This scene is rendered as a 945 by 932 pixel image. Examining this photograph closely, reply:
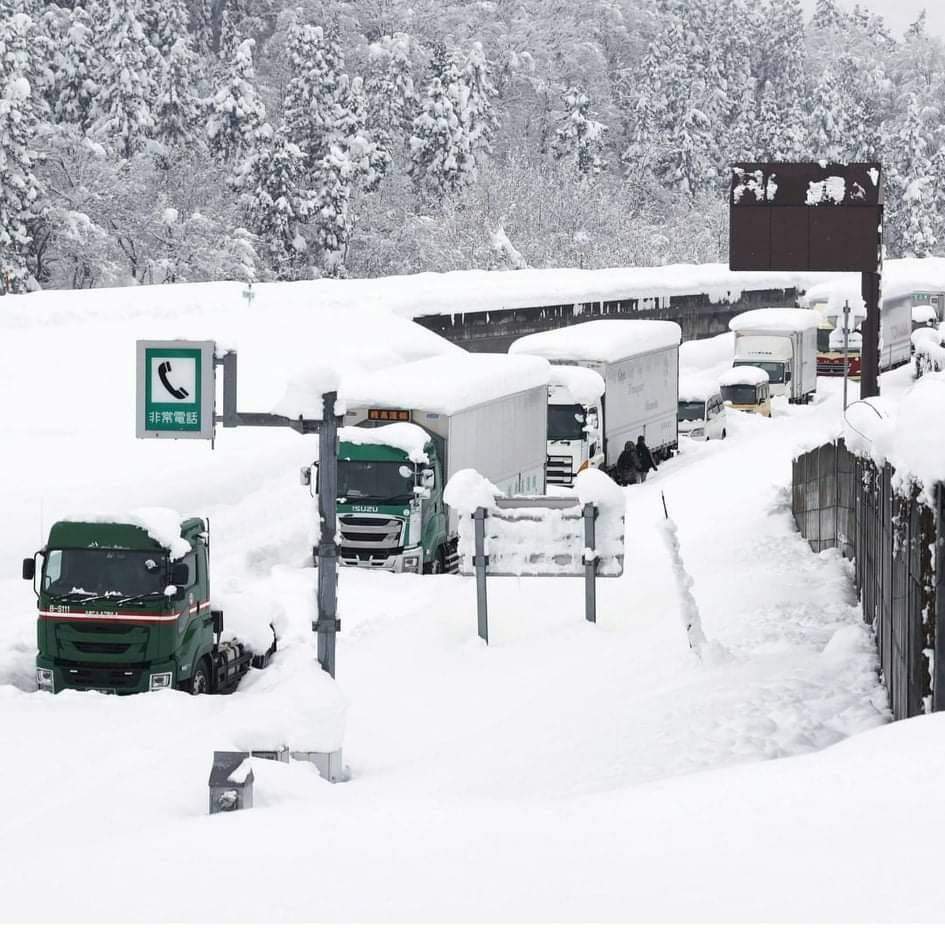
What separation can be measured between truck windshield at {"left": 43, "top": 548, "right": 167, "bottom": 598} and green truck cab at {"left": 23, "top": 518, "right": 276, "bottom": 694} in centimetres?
1

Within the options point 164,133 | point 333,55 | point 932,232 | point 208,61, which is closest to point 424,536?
point 164,133

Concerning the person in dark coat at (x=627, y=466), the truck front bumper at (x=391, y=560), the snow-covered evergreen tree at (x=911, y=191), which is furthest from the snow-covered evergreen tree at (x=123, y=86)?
the snow-covered evergreen tree at (x=911, y=191)

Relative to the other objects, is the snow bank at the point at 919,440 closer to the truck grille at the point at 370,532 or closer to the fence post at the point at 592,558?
the fence post at the point at 592,558

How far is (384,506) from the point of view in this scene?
24641mm

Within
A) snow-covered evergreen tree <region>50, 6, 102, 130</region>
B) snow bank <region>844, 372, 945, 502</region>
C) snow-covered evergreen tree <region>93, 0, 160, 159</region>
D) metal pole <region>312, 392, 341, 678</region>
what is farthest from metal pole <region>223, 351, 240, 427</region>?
snow-covered evergreen tree <region>50, 6, 102, 130</region>

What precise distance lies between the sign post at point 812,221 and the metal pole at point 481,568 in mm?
14887

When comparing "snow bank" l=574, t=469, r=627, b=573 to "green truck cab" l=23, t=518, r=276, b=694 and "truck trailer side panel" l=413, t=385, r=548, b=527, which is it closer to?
"green truck cab" l=23, t=518, r=276, b=694

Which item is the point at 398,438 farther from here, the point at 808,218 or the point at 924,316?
the point at 924,316

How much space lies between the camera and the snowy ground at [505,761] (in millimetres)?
7766

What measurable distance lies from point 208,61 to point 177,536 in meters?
93.8

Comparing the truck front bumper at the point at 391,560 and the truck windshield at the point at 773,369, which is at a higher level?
the truck windshield at the point at 773,369

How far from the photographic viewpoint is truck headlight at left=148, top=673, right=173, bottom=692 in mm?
16281

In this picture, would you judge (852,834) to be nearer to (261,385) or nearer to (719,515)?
(719,515)

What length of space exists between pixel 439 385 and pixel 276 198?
55.3 meters
